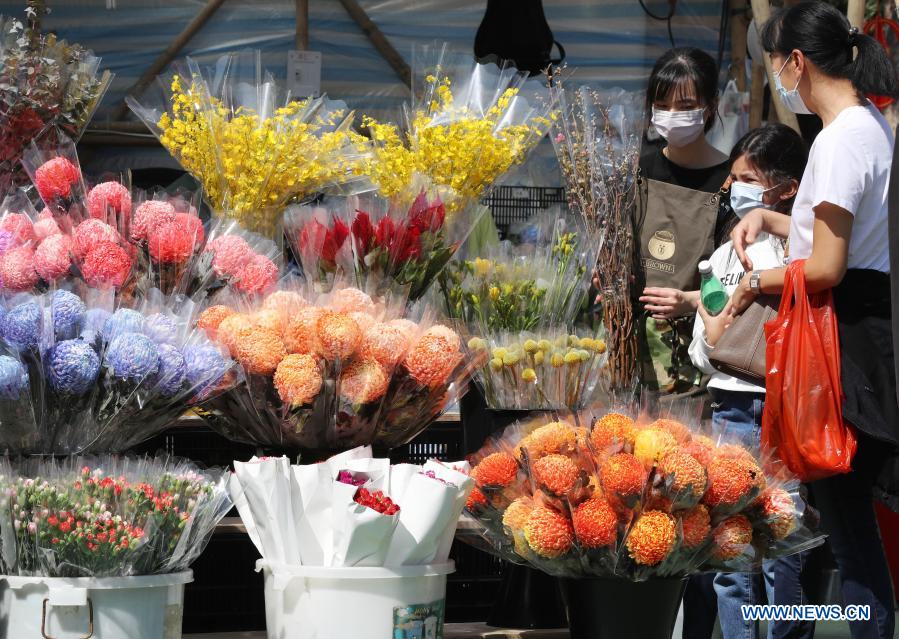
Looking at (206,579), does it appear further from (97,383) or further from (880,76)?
(880,76)

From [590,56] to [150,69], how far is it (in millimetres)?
1974

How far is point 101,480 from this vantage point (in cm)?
158

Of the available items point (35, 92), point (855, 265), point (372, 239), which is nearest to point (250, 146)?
point (372, 239)

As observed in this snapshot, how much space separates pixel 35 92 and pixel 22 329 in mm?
852

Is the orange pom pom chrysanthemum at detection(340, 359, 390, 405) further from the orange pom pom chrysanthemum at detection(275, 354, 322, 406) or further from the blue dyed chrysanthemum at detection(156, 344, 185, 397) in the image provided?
the blue dyed chrysanthemum at detection(156, 344, 185, 397)

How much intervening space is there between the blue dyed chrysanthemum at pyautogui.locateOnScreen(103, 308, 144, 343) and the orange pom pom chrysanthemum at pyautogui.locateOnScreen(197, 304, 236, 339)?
18 centimetres

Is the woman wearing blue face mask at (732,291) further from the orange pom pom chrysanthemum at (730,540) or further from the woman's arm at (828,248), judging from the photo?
the orange pom pom chrysanthemum at (730,540)

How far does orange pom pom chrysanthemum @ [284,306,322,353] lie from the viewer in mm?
1855

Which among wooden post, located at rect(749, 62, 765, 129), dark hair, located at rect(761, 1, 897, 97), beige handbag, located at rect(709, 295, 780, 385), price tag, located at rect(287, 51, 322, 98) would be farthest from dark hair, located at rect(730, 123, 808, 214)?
price tag, located at rect(287, 51, 322, 98)

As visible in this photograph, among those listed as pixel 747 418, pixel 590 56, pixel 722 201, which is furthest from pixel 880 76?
pixel 590 56

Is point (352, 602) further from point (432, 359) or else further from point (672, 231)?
point (672, 231)

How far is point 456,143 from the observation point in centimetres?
241

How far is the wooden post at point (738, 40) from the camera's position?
202 inches

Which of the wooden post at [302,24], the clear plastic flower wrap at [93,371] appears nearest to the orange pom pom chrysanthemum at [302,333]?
the clear plastic flower wrap at [93,371]
